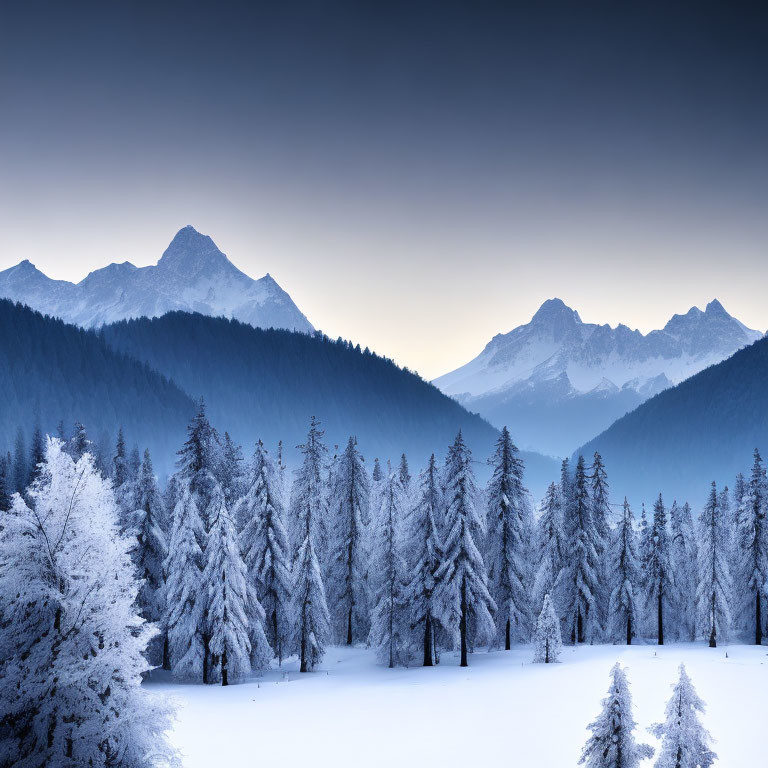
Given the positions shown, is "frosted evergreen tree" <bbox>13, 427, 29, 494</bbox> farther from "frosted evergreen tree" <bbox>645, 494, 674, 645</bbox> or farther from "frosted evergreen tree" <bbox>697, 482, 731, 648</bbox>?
"frosted evergreen tree" <bbox>697, 482, 731, 648</bbox>

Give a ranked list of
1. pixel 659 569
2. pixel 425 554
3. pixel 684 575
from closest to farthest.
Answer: pixel 425 554 < pixel 659 569 < pixel 684 575

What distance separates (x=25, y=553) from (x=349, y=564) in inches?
1410

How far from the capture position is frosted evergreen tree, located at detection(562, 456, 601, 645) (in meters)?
44.8

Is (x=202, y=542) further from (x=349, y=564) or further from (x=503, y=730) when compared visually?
(x=503, y=730)

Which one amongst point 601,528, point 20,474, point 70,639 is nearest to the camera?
point 70,639

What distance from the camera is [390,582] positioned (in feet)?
124

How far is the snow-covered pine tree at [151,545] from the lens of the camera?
123 ft

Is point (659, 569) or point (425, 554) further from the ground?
point (425, 554)

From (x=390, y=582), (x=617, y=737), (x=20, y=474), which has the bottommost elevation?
(x=617, y=737)

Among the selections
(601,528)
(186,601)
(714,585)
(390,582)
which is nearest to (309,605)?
(390,582)

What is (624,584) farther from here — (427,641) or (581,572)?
(427,641)

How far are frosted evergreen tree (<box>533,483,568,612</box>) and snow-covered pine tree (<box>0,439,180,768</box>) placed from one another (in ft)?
123

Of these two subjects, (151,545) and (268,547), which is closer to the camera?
(268,547)

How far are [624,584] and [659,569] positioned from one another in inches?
132
